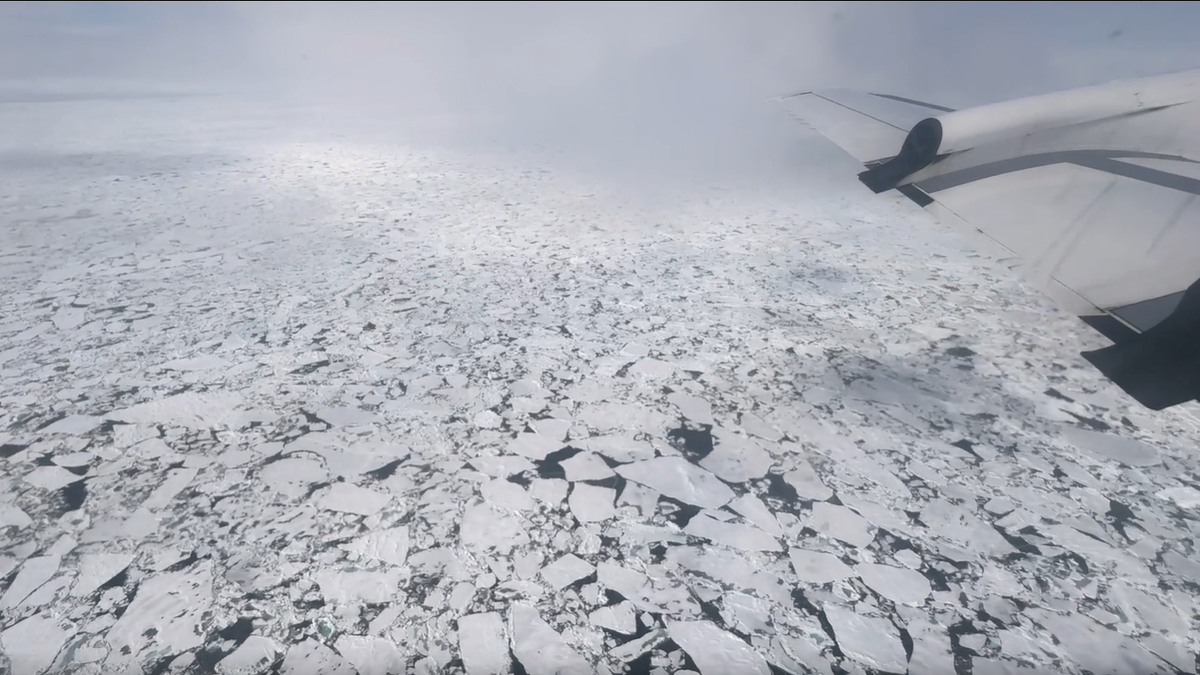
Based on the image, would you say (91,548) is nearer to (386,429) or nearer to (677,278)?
(386,429)

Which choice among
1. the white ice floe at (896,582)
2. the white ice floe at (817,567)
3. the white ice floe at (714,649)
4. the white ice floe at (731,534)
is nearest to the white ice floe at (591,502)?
the white ice floe at (731,534)

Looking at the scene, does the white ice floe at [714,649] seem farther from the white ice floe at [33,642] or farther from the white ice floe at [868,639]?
the white ice floe at [33,642]

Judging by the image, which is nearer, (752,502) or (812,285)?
(752,502)

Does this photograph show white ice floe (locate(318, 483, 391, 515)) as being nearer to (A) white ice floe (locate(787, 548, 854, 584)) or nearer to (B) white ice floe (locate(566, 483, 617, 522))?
(B) white ice floe (locate(566, 483, 617, 522))

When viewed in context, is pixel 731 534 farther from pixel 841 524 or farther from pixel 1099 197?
pixel 1099 197

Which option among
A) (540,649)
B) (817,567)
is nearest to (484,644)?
(540,649)

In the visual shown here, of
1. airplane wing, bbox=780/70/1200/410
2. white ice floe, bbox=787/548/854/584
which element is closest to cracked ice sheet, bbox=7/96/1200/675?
white ice floe, bbox=787/548/854/584

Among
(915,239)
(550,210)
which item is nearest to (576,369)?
(550,210)
